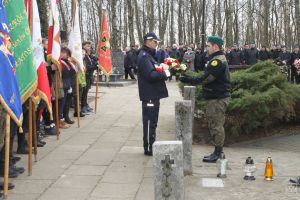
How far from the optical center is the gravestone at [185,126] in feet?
24.3

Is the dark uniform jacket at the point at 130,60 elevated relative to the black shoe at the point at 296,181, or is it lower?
elevated

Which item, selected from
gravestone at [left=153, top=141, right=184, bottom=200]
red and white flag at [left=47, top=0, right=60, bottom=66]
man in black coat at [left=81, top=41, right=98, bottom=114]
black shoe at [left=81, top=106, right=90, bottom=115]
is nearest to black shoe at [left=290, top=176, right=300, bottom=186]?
gravestone at [left=153, top=141, right=184, bottom=200]

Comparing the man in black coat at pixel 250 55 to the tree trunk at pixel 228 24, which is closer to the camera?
the man in black coat at pixel 250 55

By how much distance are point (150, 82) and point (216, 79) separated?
1119 mm

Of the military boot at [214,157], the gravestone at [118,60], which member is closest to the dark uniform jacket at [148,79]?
the military boot at [214,157]

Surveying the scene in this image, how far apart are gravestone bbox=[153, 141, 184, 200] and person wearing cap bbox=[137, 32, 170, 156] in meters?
3.65

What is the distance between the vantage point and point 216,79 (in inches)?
321

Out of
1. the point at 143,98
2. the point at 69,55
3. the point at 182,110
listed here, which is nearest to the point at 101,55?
the point at 69,55

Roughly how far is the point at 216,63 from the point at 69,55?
440cm

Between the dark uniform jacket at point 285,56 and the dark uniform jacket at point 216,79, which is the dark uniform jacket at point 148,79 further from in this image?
the dark uniform jacket at point 285,56

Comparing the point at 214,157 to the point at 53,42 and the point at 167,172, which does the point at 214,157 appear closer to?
the point at 53,42

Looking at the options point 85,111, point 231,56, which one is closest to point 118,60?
point 231,56

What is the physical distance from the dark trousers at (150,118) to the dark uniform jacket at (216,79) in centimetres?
84

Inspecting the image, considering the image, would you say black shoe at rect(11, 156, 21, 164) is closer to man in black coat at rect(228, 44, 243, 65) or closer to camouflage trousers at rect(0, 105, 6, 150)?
camouflage trousers at rect(0, 105, 6, 150)
